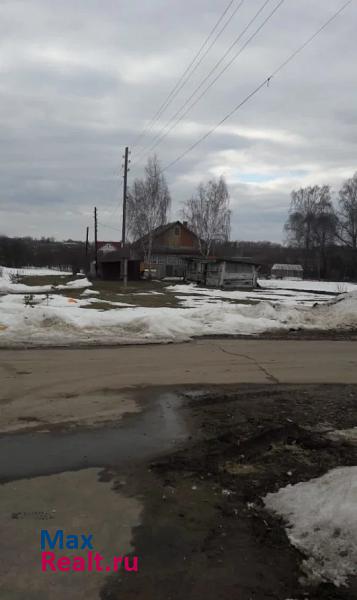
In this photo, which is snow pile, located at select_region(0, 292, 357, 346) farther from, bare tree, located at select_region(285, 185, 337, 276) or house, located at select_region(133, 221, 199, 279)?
bare tree, located at select_region(285, 185, 337, 276)

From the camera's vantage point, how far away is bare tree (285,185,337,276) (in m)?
107

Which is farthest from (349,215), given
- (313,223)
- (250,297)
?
(250,297)

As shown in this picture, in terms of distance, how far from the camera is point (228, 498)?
4.26 meters

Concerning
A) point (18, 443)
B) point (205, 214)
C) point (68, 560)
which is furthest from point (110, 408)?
point (205, 214)

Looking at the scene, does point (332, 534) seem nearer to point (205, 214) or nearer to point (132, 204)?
point (132, 204)

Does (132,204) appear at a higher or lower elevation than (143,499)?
A: higher

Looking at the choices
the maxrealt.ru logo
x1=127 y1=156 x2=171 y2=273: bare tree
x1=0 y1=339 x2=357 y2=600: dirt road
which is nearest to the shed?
x1=127 y1=156 x2=171 y2=273: bare tree

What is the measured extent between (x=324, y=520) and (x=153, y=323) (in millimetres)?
11387

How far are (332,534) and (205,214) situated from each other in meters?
67.0

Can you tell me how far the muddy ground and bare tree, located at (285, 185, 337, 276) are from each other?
101005 mm

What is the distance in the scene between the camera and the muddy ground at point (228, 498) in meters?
3.11

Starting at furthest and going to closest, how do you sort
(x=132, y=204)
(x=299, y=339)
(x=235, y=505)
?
1. (x=132, y=204)
2. (x=299, y=339)
3. (x=235, y=505)

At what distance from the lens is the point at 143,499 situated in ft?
13.9

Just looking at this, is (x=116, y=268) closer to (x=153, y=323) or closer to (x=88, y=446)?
(x=153, y=323)
